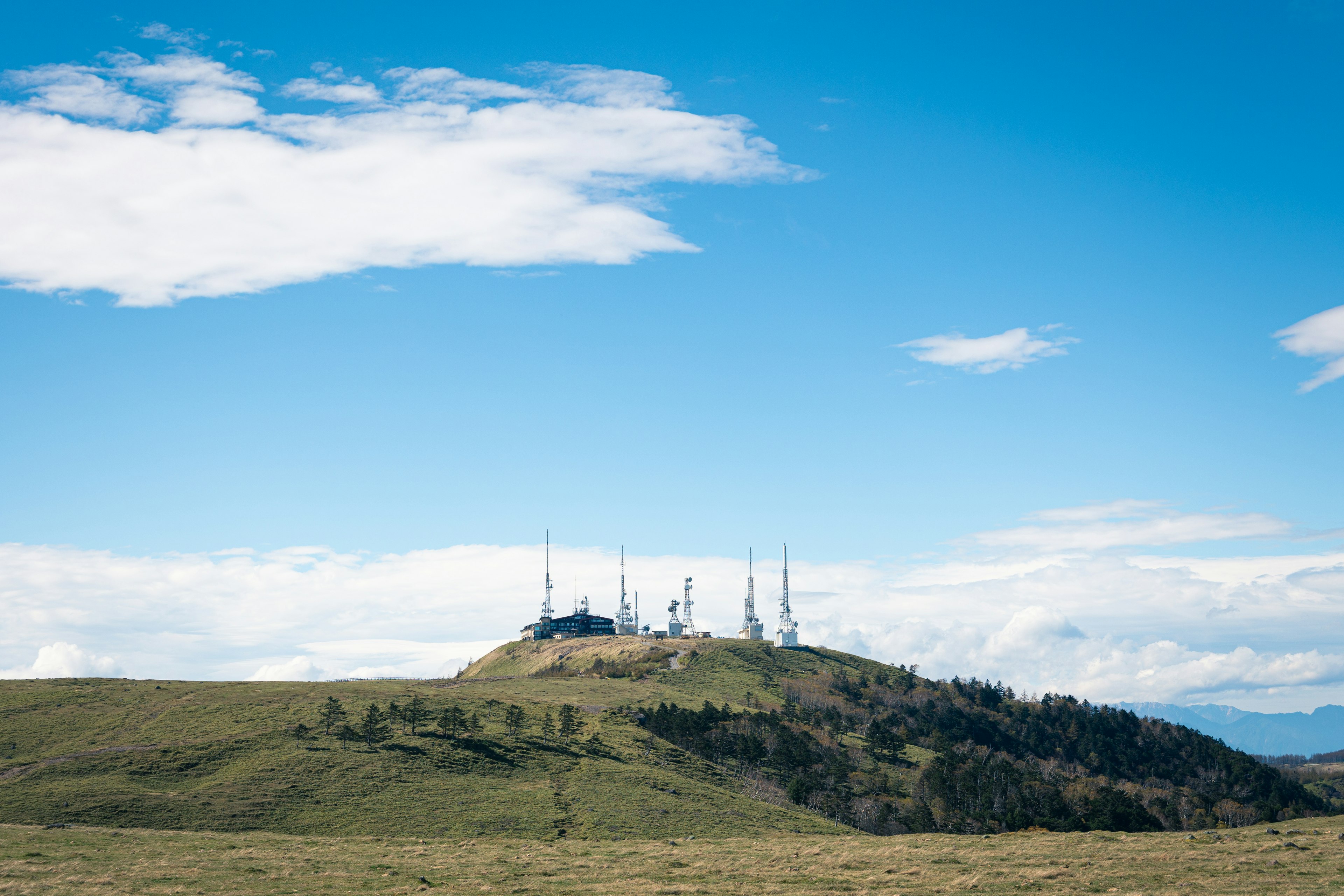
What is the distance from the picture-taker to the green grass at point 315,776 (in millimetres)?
79812

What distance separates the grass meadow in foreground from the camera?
40938mm

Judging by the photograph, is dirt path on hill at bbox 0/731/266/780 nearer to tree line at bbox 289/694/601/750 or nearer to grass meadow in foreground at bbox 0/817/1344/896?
tree line at bbox 289/694/601/750

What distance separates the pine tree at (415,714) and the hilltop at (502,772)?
76 cm

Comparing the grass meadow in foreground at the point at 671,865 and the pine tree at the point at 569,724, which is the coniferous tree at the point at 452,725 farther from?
the grass meadow in foreground at the point at 671,865

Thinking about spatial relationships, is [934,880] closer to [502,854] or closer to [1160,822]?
[502,854]

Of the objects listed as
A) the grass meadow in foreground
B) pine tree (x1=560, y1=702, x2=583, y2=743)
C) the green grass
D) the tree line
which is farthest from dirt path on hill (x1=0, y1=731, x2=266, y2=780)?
the grass meadow in foreground

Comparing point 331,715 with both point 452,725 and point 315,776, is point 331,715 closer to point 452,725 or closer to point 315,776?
point 452,725

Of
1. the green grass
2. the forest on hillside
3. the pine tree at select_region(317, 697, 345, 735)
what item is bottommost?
the forest on hillside

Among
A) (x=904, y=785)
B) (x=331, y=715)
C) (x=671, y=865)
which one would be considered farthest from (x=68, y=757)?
(x=904, y=785)

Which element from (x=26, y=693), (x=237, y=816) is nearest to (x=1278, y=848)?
(x=237, y=816)

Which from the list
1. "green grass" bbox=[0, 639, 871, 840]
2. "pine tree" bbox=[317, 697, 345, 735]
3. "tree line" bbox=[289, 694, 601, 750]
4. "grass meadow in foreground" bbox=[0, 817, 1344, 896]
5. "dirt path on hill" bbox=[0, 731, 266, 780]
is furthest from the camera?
"pine tree" bbox=[317, 697, 345, 735]

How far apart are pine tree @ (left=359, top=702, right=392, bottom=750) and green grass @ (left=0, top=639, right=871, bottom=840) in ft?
7.73

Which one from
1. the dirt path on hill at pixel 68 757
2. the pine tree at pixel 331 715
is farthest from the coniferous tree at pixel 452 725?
the dirt path on hill at pixel 68 757

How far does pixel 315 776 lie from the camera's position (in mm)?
92625
